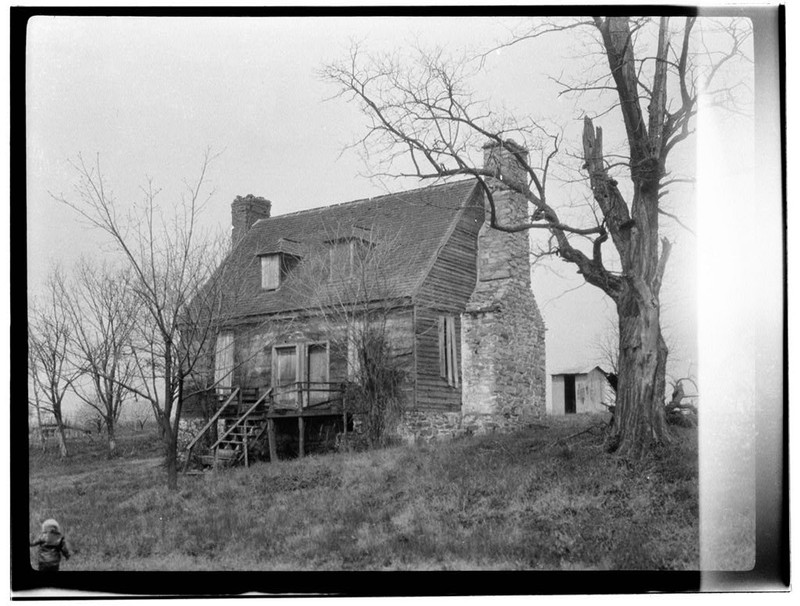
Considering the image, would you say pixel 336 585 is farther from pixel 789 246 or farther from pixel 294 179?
pixel 789 246

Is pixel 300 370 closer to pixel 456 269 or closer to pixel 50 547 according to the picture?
pixel 456 269

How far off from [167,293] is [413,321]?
455cm

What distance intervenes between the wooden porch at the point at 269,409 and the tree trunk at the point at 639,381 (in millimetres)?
4587

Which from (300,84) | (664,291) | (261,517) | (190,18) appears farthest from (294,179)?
(664,291)

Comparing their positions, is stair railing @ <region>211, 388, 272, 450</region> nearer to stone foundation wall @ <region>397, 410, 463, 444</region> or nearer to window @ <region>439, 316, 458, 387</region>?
stone foundation wall @ <region>397, 410, 463, 444</region>

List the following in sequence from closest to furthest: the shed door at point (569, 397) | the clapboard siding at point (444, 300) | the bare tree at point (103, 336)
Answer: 1. the bare tree at point (103, 336)
2. the shed door at point (569, 397)
3. the clapboard siding at point (444, 300)

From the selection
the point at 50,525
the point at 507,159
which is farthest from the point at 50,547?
the point at 507,159

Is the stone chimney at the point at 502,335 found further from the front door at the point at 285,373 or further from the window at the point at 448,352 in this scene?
the front door at the point at 285,373

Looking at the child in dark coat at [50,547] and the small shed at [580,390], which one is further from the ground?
the small shed at [580,390]

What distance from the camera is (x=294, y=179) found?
29.8 feet

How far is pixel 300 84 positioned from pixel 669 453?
18.8 feet

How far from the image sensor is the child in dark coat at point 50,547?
283 inches

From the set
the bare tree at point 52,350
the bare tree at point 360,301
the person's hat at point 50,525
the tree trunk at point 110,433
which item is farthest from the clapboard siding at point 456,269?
the person's hat at point 50,525

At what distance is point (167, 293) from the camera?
10.3 metres
